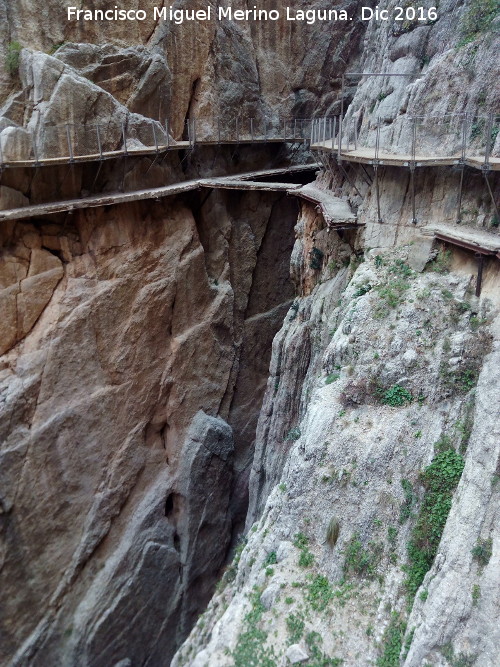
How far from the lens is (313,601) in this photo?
1169 cm

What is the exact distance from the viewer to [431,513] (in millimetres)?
11688

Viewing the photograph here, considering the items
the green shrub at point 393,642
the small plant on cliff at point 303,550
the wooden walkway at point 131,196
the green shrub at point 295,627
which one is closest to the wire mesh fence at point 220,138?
the wooden walkway at point 131,196

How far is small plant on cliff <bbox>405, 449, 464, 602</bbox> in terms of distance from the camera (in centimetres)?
1127

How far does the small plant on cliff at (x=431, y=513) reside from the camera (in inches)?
444

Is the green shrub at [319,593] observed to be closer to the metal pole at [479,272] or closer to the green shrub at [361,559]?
the green shrub at [361,559]

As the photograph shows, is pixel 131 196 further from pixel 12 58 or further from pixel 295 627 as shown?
pixel 295 627

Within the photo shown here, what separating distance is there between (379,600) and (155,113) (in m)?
21.8

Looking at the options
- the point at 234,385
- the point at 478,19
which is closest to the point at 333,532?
the point at 234,385

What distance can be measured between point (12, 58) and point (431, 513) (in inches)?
800

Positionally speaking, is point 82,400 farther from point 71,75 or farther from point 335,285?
point 71,75

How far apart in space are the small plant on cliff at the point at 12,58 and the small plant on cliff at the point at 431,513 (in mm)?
19322

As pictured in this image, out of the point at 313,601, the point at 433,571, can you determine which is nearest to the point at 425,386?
the point at 433,571

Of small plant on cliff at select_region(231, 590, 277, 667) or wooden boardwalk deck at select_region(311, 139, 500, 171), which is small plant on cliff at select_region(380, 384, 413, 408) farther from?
wooden boardwalk deck at select_region(311, 139, 500, 171)

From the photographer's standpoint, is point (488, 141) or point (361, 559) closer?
point (361, 559)
